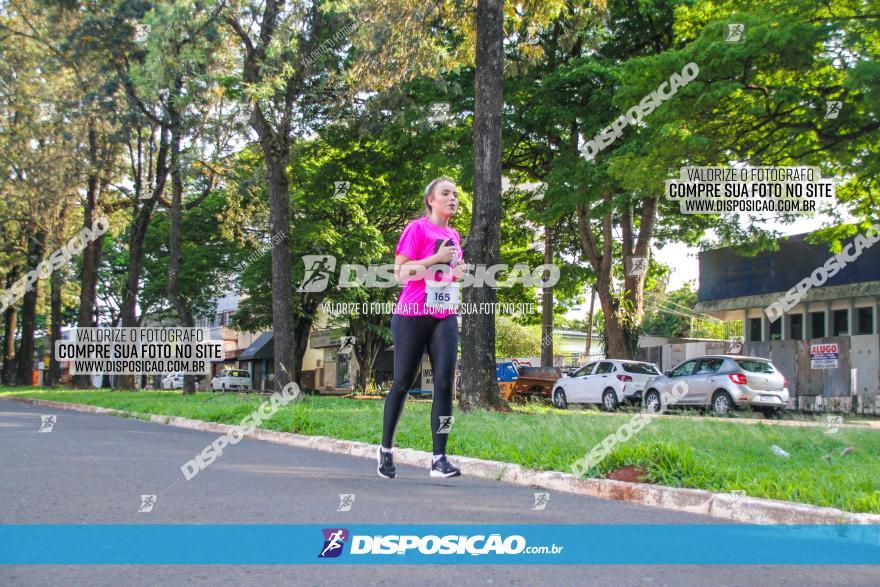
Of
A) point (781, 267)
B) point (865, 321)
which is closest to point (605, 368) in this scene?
point (781, 267)

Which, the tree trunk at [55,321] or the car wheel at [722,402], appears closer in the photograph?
the car wheel at [722,402]

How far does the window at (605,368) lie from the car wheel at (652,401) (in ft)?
6.09

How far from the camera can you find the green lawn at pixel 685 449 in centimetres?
574

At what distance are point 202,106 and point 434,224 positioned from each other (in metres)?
18.2

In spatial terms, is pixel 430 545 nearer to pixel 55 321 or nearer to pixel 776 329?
pixel 776 329

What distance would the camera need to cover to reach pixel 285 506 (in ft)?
17.1

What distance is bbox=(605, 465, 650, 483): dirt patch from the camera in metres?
6.29

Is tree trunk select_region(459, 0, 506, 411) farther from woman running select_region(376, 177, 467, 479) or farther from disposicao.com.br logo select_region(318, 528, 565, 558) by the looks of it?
disposicao.com.br logo select_region(318, 528, 565, 558)

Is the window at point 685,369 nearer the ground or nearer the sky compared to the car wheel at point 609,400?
nearer the sky

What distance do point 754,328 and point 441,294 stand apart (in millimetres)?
29011

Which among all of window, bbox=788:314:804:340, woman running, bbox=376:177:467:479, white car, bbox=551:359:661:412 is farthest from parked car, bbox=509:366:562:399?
woman running, bbox=376:177:467:479

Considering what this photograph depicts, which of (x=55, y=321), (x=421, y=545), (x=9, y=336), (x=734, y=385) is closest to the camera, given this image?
(x=421, y=545)

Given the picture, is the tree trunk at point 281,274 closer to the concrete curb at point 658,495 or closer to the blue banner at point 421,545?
the concrete curb at point 658,495

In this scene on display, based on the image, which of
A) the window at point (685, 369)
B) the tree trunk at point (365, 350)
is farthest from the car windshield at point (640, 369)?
the tree trunk at point (365, 350)
